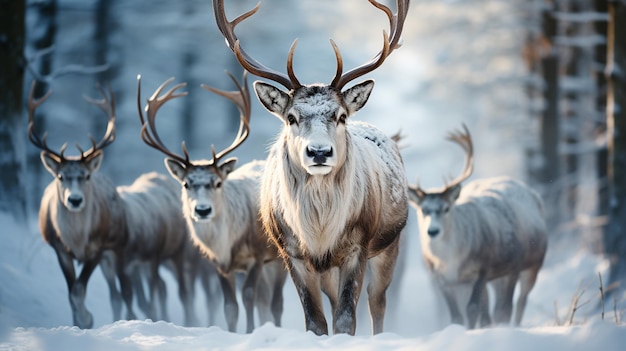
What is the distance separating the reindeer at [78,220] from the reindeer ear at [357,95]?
4.33 meters

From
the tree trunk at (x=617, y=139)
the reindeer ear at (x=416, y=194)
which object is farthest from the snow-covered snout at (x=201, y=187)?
the tree trunk at (x=617, y=139)

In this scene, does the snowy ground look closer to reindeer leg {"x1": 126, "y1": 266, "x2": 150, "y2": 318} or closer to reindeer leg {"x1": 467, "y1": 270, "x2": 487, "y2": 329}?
reindeer leg {"x1": 126, "y1": 266, "x2": 150, "y2": 318}

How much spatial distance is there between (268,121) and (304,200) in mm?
23050

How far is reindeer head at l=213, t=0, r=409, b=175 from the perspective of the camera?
5.71 metres

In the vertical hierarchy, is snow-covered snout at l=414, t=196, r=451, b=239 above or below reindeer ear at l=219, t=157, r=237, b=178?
below

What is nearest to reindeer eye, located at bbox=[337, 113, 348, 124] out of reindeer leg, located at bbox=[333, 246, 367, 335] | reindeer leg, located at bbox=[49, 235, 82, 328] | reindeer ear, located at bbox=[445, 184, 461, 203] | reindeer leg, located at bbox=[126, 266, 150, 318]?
reindeer leg, located at bbox=[333, 246, 367, 335]

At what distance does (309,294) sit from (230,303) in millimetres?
3026

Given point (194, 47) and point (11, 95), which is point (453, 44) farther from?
point (11, 95)

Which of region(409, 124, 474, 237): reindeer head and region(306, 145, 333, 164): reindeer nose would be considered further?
region(409, 124, 474, 237): reindeer head

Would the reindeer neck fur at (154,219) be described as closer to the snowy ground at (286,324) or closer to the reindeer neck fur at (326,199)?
the snowy ground at (286,324)

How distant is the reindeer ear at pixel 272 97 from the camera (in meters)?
6.28

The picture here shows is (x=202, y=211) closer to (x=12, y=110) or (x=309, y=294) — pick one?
(x=309, y=294)

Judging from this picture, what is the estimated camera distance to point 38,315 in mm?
9312

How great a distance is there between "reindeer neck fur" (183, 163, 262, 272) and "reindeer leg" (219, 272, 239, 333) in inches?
5.4
